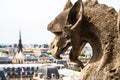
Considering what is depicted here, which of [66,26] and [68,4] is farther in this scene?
[68,4]

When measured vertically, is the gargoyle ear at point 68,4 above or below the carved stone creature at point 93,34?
above

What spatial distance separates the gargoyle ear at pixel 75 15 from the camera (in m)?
6.26

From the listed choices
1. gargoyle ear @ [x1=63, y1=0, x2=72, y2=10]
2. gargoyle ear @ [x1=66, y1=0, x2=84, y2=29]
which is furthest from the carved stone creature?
gargoyle ear @ [x1=63, y1=0, x2=72, y2=10]

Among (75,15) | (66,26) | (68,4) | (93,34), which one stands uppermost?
(68,4)

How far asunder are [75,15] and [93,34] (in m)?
0.37

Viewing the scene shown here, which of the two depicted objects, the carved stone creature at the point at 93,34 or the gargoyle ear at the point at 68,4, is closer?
the carved stone creature at the point at 93,34

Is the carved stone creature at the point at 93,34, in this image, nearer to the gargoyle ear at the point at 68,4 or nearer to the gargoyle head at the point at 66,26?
the gargoyle head at the point at 66,26

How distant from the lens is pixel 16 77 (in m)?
80.4

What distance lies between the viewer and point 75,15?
6.36 m

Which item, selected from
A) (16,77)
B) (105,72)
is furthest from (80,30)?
(16,77)

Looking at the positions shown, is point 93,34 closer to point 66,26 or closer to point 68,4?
point 66,26

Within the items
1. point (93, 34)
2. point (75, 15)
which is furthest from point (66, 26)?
point (93, 34)

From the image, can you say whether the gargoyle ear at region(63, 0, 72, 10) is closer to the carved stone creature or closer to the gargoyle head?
the gargoyle head

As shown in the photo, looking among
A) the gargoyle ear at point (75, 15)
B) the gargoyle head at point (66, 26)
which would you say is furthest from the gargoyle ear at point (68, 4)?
the gargoyle ear at point (75, 15)
